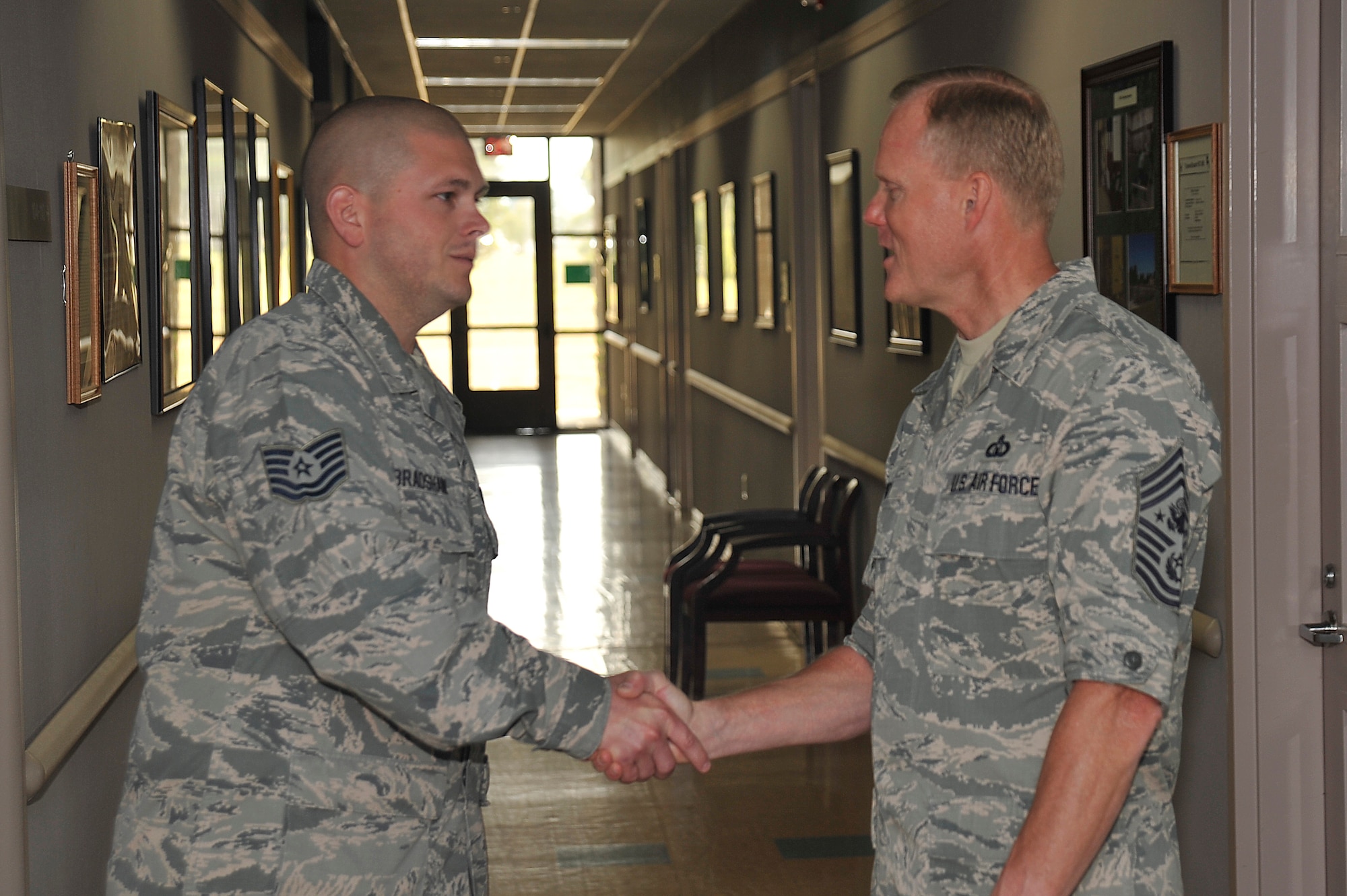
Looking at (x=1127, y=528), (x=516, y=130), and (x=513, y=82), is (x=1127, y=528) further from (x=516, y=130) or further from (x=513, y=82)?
(x=516, y=130)

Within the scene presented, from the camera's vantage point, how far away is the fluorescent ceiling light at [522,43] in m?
9.31

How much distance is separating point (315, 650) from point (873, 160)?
4437mm

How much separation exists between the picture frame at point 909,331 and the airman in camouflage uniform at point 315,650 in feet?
10.0

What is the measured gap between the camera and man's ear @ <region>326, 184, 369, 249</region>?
214 centimetres

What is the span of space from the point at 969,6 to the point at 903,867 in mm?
3487

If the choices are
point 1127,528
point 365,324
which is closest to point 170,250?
point 365,324

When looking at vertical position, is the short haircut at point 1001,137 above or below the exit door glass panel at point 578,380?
above

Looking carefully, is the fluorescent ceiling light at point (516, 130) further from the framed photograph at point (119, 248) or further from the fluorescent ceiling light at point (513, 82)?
the framed photograph at point (119, 248)

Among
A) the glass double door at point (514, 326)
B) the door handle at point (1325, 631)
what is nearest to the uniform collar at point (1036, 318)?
the door handle at point (1325, 631)

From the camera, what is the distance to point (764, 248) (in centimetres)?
793

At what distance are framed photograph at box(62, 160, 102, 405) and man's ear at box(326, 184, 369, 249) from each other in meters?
1.14

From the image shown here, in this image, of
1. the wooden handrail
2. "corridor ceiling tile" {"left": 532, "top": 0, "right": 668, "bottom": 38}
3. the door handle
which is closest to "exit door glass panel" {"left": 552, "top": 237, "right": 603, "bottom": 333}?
"corridor ceiling tile" {"left": 532, "top": 0, "right": 668, "bottom": 38}

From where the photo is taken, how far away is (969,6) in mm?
4562

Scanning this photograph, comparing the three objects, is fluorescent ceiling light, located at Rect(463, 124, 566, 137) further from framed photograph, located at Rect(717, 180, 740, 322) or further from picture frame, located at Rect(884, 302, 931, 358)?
picture frame, located at Rect(884, 302, 931, 358)
